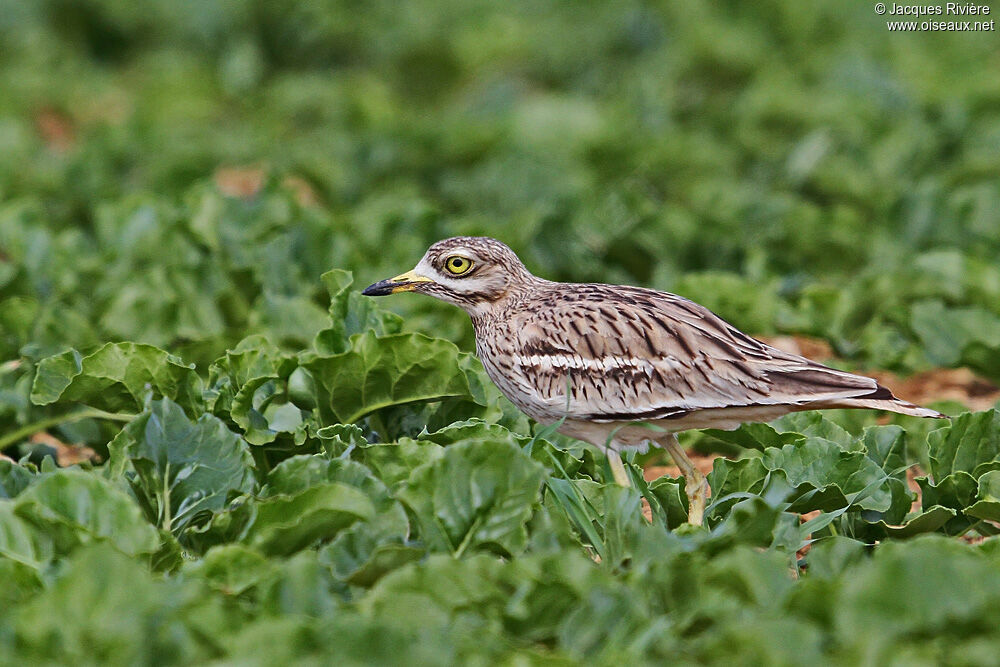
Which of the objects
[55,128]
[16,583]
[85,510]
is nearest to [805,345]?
[85,510]

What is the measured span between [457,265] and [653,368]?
34.3 inches

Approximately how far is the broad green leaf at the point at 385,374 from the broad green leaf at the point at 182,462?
534mm

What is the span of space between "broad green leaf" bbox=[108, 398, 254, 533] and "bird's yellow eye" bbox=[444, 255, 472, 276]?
3.81 feet

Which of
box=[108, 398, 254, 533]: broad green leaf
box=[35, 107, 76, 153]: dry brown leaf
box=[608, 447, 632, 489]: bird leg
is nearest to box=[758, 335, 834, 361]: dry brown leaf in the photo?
box=[608, 447, 632, 489]: bird leg

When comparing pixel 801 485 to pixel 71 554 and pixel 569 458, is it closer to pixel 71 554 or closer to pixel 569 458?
pixel 569 458

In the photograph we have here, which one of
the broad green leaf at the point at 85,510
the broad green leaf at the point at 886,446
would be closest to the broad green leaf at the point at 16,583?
the broad green leaf at the point at 85,510

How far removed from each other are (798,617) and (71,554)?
1922 mm

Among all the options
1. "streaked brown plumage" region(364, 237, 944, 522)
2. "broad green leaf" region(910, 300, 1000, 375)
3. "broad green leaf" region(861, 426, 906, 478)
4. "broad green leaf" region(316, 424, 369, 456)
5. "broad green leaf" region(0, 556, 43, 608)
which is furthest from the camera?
"broad green leaf" region(910, 300, 1000, 375)

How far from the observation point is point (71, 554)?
154 inches

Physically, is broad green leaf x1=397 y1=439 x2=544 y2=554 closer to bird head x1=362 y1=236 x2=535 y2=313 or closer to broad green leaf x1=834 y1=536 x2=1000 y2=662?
broad green leaf x1=834 y1=536 x2=1000 y2=662

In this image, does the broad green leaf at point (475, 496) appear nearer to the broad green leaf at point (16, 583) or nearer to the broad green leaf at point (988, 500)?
the broad green leaf at point (16, 583)

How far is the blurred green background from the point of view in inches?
279

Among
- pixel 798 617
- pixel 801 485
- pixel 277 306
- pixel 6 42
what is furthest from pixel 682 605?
pixel 6 42

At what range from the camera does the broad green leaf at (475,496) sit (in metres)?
3.99
